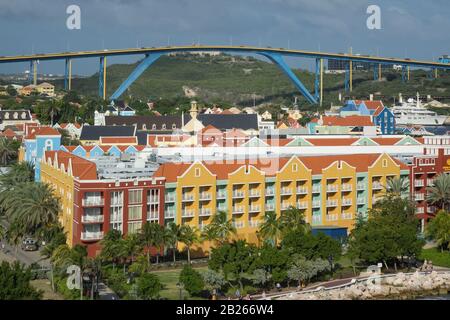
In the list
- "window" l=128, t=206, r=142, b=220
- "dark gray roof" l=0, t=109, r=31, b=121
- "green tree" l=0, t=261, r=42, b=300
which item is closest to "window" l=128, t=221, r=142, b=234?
"window" l=128, t=206, r=142, b=220

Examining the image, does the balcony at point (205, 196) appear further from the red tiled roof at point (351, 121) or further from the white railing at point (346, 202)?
the red tiled roof at point (351, 121)

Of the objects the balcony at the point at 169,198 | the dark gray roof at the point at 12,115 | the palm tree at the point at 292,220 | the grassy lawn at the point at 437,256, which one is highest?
the dark gray roof at the point at 12,115

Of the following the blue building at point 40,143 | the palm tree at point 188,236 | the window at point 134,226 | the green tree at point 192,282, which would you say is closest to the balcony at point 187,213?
the palm tree at point 188,236

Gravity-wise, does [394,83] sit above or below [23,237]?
above

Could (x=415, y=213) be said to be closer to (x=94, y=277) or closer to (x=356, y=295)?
(x=356, y=295)

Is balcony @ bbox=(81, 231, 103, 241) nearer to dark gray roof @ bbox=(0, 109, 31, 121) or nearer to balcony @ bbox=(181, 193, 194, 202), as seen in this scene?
balcony @ bbox=(181, 193, 194, 202)
